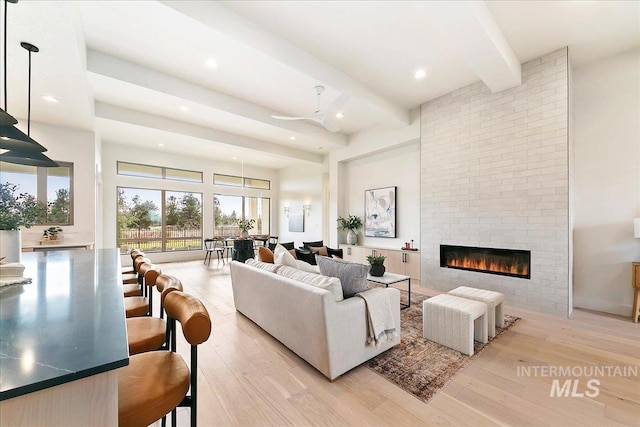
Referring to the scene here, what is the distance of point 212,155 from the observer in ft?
26.9

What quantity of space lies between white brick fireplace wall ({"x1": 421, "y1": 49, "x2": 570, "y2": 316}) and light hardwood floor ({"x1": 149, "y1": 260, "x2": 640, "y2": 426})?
43.5 inches

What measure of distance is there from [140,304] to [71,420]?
164cm

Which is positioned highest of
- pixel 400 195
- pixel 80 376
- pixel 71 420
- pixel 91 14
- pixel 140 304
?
pixel 91 14

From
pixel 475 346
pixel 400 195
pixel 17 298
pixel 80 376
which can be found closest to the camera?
Answer: pixel 80 376

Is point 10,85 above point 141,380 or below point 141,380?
above

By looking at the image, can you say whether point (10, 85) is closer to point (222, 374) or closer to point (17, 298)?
point (17, 298)

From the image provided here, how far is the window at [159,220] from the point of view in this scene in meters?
7.41

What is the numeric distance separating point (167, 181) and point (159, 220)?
120cm

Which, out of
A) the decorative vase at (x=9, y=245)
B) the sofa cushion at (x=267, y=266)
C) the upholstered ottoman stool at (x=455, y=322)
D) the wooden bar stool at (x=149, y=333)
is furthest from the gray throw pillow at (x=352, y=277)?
the decorative vase at (x=9, y=245)

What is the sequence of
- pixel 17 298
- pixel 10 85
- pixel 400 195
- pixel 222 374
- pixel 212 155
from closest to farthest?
pixel 17 298 < pixel 222 374 < pixel 10 85 < pixel 400 195 < pixel 212 155

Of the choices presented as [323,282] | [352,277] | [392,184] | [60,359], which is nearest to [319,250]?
[392,184]

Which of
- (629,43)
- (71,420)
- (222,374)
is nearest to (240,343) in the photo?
(222,374)

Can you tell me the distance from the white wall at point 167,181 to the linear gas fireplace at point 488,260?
7.11 meters

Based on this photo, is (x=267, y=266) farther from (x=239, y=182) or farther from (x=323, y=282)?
(x=239, y=182)
